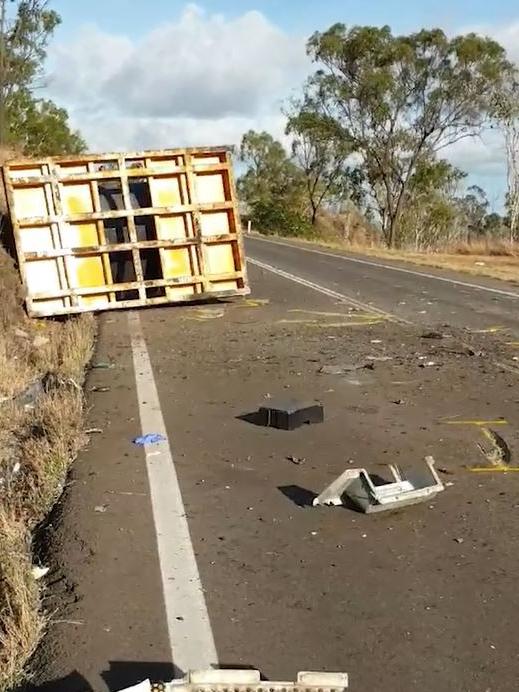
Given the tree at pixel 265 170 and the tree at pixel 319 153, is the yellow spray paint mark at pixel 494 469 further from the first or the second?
the tree at pixel 265 170

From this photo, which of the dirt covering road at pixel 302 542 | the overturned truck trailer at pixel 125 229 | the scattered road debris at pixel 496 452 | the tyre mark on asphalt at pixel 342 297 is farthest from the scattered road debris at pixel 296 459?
the overturned truck trailer at pixel 125 229

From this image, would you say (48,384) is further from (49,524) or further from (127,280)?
(127,280)

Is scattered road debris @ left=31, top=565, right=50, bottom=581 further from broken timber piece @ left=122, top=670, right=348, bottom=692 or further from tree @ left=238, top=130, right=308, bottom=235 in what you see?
tree @ left=238, top=130, right=308, bottom=235

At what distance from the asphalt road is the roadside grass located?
474cm

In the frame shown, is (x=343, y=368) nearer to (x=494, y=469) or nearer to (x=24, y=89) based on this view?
(x=494, y=469)

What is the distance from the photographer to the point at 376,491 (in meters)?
4.76

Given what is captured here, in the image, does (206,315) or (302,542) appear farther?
(206,315)

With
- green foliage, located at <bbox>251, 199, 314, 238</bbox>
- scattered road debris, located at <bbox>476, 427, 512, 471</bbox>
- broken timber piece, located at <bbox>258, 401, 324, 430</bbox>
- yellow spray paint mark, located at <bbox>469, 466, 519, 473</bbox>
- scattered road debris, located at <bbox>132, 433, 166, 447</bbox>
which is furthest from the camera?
green foliage, located at <bbox>251, 199, 314, 238</bbox>

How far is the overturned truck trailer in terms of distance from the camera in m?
12.7

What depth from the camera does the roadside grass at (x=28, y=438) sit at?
353 centimetres

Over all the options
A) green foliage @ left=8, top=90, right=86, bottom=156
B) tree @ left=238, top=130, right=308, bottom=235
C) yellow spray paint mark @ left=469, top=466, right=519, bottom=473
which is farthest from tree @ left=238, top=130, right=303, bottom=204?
yellow spray paint mark @ left=469, top=466, right=519, bottom=473

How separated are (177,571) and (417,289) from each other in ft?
41.1

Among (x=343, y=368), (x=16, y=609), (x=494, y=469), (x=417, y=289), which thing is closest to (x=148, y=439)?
(x=494, y=469)

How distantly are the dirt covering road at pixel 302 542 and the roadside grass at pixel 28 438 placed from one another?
4.4 inches
